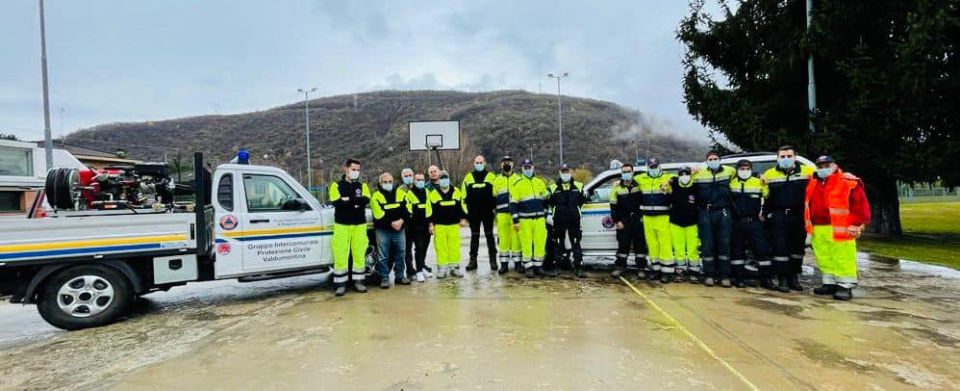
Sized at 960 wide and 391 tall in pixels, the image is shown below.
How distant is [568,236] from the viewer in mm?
7223

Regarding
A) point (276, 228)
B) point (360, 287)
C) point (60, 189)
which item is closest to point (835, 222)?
point (360, 287)

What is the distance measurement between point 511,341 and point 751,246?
4.14m

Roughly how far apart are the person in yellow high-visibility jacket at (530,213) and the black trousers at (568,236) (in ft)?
0.64

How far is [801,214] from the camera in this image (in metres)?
5.98

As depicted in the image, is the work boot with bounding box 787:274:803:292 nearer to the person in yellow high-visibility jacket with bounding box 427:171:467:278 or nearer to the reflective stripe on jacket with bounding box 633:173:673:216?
the reflective stripe on jacket with bounding box 633:173:673:216

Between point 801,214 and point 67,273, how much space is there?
8.57 meters

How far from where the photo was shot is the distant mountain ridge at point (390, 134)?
5006 centimetres

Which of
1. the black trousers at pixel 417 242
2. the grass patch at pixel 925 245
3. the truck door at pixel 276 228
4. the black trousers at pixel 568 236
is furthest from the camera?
the grass patch at pixel 925 245

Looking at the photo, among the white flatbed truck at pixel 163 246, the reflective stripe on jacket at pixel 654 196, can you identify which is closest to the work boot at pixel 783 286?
the reflective stripe on jacket at pixel 654 196

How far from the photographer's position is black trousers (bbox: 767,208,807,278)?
5.99m

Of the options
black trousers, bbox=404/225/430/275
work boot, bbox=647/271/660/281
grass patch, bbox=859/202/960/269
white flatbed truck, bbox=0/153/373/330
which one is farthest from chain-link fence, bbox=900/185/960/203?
white flatbed truck, bbox=0/153/373/330

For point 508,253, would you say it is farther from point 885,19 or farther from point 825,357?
point 885,19

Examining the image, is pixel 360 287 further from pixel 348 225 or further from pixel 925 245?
pixel 925 245

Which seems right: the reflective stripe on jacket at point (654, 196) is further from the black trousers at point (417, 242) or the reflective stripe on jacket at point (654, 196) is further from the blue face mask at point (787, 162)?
the black trousers at point (417, 242)
